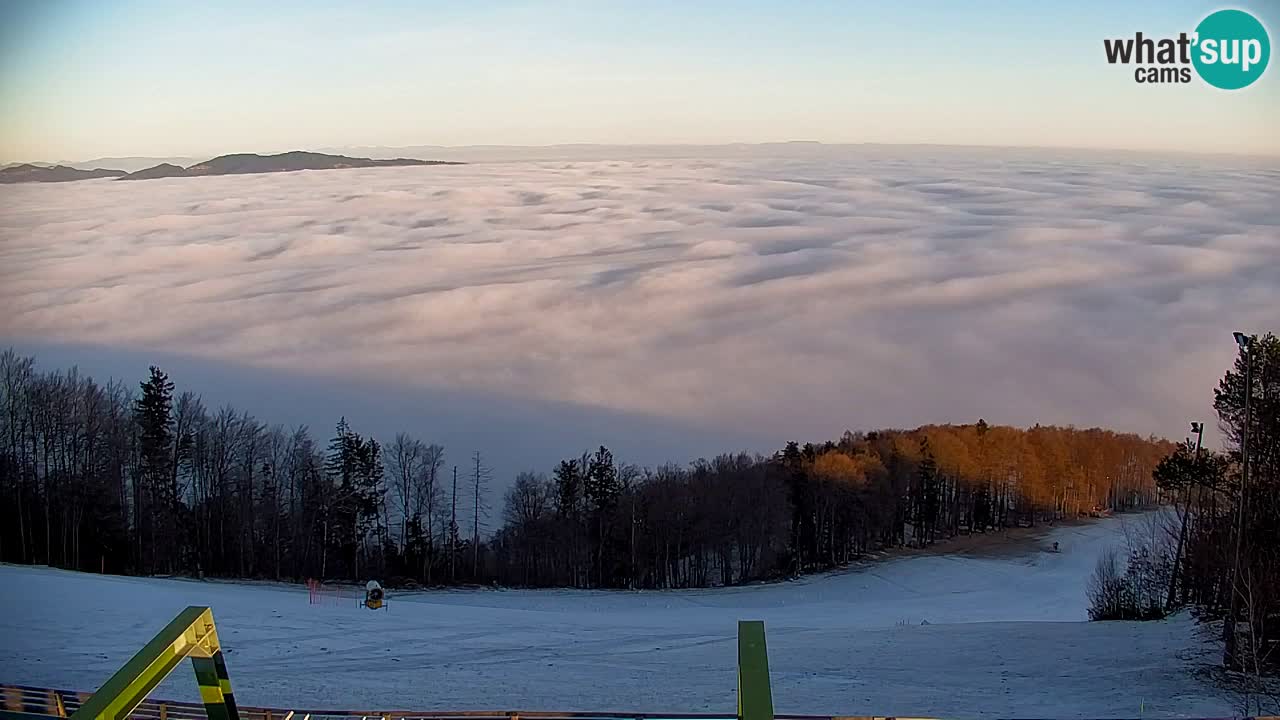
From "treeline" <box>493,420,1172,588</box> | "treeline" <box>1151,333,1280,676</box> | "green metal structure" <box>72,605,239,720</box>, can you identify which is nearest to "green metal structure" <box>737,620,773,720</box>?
"green metal structure" <box>72,605,239,720</box>

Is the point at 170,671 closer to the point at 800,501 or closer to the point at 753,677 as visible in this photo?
the point at 753,677

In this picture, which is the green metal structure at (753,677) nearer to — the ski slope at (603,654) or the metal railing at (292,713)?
the metal railing at (292,713)

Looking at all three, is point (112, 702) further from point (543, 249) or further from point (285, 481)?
point (543, 249)

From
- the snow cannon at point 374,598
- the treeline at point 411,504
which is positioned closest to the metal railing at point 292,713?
the snow cannon at point 374,598

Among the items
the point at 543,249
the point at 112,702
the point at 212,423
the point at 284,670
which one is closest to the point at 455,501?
the point at 212,423

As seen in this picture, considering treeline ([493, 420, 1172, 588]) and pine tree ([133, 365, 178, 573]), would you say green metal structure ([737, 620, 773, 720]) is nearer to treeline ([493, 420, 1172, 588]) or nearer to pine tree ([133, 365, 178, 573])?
treeline ([493, 420, 1172, 588])

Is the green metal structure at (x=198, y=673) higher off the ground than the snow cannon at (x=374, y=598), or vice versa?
the green metal structure at (x=198, y=673)

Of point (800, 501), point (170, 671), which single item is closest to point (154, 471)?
point (800, 501)
